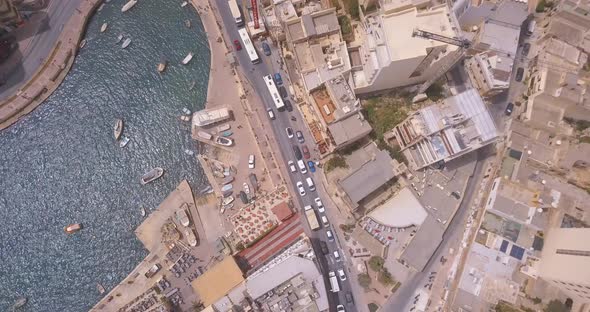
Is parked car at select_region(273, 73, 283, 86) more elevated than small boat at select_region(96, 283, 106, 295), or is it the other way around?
parked car at select_region(273, 73, 283, 86)

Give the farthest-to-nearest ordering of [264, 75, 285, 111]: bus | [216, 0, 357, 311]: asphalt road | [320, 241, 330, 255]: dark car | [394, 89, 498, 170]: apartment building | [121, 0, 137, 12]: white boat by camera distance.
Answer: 1. [121, 0, 137, 12]: white boat
2. [264, 75, 285, 111]: bus
3. [320, 241, 330, 255]: dark car
4. [216, 0, 357, 311]: asphalt road
5. [394, 89, 498, 170]: apartment building

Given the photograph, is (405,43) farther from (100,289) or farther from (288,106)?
(100,289)

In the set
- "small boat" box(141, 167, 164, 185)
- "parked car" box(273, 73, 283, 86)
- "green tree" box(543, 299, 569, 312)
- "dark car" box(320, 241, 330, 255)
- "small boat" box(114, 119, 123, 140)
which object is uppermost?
"parked car" box(273, 73, 283, 86)

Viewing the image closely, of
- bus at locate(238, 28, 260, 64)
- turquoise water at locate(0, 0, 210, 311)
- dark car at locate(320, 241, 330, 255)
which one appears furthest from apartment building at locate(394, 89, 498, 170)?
turquoise water at locate(0, 0, 210, 311)

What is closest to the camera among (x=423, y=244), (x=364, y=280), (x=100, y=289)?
(x=423, y=244)

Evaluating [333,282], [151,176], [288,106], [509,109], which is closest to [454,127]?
[509,109]

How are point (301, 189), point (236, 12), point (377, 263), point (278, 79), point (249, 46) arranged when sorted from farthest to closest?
point (236, 12) < point (249, 46) < point (278, 79) < point (301, 189) < point (377, 263)

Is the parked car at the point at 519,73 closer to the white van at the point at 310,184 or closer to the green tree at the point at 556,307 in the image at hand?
the green tree at the point at 556,307

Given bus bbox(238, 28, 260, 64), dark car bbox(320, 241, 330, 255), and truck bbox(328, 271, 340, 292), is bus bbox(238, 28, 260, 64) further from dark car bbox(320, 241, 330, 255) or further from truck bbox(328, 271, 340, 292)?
truck bbox(328, 271, 340, 292)
